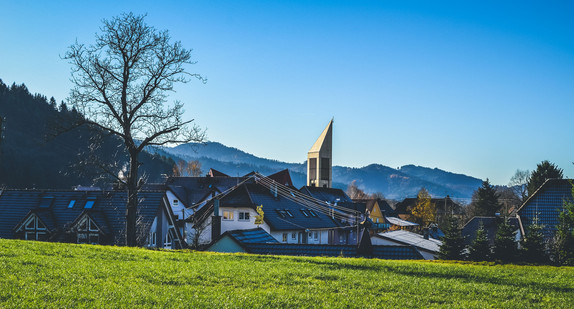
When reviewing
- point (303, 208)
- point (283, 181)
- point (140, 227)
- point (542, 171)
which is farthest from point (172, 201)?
point (542, 171)

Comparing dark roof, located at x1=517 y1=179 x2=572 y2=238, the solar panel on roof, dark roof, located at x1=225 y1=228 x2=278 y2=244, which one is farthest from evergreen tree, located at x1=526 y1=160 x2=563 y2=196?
the solar panel on roof

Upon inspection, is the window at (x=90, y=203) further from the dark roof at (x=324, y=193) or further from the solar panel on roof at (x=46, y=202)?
the dark roof at (x=324, y=193)

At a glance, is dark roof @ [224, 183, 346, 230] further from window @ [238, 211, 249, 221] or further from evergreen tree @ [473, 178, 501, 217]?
evergreen tree @ [473, 178, 501, 217]

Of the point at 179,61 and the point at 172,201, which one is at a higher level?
the point at 179,61

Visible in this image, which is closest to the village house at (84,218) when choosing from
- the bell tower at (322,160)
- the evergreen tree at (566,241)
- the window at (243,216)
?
the window at (243,216)

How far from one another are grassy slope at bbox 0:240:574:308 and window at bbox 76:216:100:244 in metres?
21.5

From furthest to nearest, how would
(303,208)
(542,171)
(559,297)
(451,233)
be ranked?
(542,171) → (303,208) → (451,233) → (559,297)

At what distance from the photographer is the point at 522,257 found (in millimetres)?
26719

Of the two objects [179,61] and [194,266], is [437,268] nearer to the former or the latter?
[194,266]

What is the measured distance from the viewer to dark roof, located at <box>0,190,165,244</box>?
3747 cm

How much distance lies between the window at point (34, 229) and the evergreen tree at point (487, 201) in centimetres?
5449

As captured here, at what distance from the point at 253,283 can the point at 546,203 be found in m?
35.8

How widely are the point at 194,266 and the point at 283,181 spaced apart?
7377cm

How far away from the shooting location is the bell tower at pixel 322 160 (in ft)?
331
